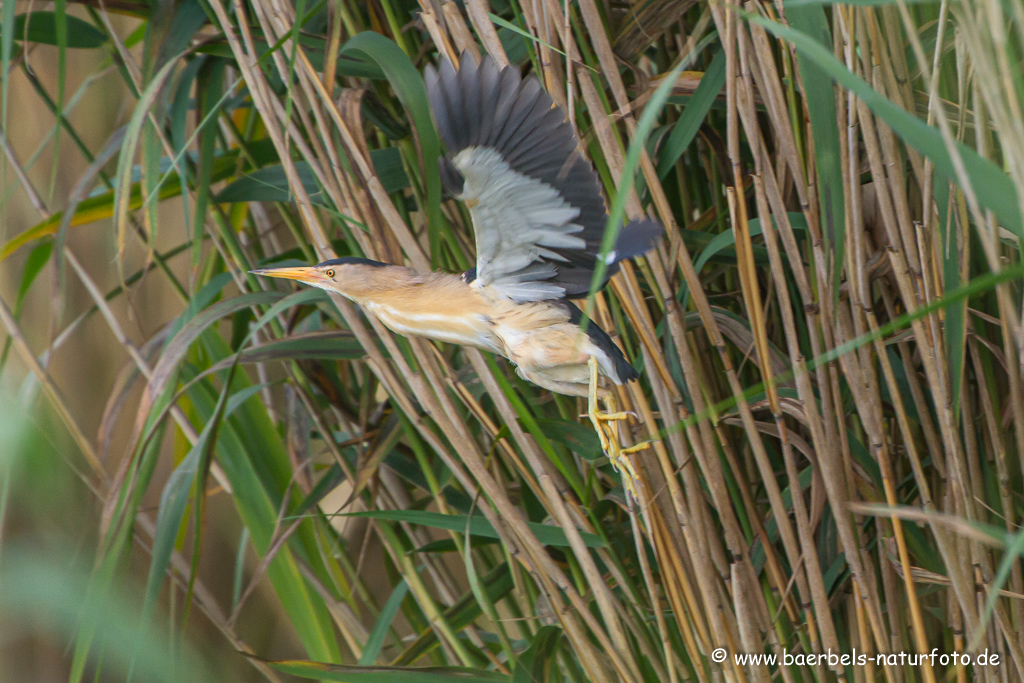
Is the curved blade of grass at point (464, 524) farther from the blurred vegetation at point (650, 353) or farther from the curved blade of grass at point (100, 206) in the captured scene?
the curved blade of grass at point (100, 206)

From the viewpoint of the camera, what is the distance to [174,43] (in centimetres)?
62

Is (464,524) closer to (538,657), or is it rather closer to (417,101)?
(538,657)

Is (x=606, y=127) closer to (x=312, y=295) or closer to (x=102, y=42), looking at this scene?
(x=312, y=295)

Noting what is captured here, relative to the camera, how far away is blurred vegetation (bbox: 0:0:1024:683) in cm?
46

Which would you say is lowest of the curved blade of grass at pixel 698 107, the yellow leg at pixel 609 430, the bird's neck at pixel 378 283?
the yellow leg at pixel 609 430

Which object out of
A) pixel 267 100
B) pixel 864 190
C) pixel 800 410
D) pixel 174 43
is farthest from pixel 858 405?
pixel 174 43

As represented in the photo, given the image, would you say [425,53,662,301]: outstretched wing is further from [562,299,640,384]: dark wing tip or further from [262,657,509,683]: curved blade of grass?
[262,657,509,683]: curved blade of grass

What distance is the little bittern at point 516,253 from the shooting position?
341 mm

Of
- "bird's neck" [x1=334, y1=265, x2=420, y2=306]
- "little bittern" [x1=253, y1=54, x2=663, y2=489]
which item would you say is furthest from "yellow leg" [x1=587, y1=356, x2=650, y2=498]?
"bird's neck" [x1=334, y1=265, x2=420, y2=306]

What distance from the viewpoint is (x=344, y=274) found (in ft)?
1.40

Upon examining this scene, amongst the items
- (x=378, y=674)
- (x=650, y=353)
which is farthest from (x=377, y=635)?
(x=650, y=353)

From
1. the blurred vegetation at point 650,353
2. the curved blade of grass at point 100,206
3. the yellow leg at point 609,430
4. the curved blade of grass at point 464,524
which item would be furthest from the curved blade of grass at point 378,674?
the curved blade of grass at point 100,206

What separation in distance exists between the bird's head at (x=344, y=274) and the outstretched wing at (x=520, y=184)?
0.06 metres

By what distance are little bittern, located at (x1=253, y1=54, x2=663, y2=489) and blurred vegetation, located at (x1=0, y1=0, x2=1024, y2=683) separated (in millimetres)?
41
